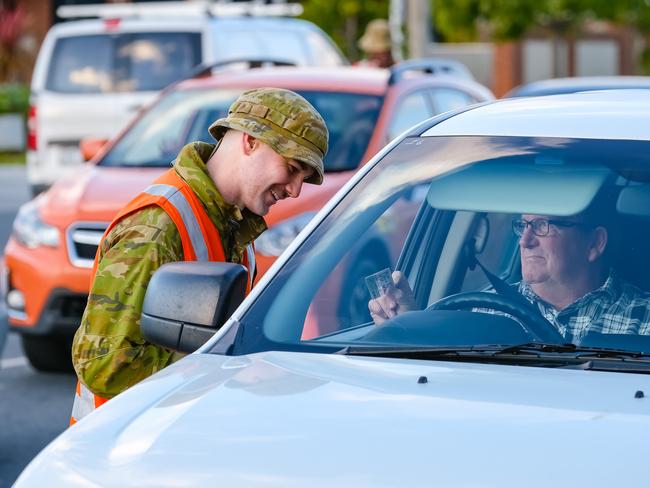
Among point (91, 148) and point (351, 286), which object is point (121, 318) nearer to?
point (351, 286)

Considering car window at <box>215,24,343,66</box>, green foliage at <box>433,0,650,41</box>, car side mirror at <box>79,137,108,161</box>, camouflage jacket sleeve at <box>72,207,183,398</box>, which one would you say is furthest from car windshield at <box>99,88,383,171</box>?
green foliage at <box>433,0,650,41</box>

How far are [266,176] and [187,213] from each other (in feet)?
0.75

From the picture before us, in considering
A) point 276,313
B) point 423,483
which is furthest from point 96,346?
point 423,483

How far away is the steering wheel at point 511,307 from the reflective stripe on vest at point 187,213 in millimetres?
610

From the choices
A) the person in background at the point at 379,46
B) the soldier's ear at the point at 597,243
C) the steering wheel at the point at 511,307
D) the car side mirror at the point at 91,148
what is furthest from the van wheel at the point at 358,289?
the person in background at the point at 379,46

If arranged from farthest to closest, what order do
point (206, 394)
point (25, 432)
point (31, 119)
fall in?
point (31, 119) → point (25, 432) → point (206, 394)

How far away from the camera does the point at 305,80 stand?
10.2 metres

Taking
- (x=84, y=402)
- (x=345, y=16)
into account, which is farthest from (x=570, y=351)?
(x=345, y=16)

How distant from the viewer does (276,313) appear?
3883 mm

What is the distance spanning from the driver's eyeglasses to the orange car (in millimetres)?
4374

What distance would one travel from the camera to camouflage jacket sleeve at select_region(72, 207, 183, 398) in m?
4.07

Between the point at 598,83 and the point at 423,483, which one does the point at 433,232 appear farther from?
the point at 598,83

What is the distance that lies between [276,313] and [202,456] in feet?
2.80

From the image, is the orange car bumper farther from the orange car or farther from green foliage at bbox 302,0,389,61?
green foliage at bbox 302,0,389,61
